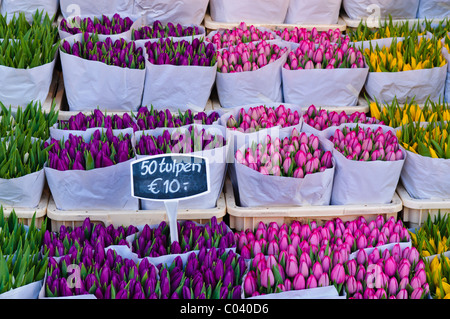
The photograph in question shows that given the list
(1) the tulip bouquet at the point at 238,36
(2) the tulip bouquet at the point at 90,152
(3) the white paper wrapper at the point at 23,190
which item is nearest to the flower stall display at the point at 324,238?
(2) the tulip bouquet at the point at 90,152

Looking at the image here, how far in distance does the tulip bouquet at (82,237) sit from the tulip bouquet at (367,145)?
82 cm

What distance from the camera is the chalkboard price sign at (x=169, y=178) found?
1.94m

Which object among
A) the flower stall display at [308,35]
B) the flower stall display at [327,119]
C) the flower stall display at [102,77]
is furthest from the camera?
the flower stall display at [308,35]

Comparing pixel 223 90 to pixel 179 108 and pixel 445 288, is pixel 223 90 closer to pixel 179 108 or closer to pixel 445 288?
pixel 179 108

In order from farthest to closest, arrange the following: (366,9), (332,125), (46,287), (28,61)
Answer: (366,9), (28,61), (332,125), (46,287)

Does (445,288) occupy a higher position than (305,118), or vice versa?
(305,118)

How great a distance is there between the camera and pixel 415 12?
11.3ft

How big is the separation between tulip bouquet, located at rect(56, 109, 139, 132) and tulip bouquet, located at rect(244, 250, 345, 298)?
2.74 feet

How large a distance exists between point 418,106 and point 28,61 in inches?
65.7

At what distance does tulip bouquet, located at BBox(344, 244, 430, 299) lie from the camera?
6.11 ft

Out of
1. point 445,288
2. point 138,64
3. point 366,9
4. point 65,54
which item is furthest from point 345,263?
point 366,9

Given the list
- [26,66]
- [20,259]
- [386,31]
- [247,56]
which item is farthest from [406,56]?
[20,259]

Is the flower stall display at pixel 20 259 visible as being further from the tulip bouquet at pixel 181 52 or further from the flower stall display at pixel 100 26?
the flower stall display at pixel 100 26

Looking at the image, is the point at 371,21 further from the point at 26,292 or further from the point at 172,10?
the point at 26,292
